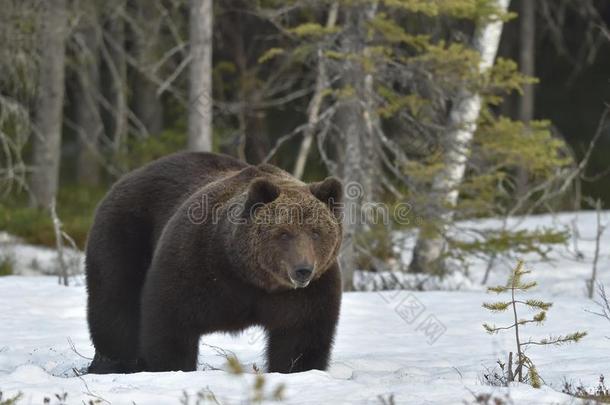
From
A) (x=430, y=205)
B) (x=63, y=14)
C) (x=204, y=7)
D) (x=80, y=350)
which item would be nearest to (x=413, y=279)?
(x=430, y=205)

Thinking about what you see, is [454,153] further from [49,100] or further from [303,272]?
[49,100]

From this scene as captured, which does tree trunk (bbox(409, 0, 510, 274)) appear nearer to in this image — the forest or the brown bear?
the forest

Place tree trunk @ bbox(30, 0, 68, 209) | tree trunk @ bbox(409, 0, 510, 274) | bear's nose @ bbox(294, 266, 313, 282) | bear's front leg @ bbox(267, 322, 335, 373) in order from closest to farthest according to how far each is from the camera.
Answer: bear's nose @ bbox(294, 266, 313, 282), bear's front leg @ bbox(267, 322, 335, 373), tree trunk @ bbox(409, 0, 510, 274), tree trunk @ bbox(30, 0, 68, 209)

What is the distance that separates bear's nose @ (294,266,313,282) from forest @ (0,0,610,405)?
1.74ft

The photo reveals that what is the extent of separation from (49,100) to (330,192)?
11.9 meters

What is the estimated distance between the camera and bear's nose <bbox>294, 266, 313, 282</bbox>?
543cm

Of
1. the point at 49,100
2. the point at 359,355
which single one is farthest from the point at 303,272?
the point at 49,100

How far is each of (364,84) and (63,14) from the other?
690 cm

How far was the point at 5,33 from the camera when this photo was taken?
1490 centimetres

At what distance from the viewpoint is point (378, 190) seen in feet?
38.2

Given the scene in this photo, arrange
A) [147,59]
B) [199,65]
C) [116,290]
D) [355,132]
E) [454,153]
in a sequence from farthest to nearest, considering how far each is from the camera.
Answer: [147,59] < [199,65] < [454,153] < [355,132] < [116,290]

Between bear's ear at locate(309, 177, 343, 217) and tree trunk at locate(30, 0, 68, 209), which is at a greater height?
bear's ear at locate(309, 177, 343, 217)

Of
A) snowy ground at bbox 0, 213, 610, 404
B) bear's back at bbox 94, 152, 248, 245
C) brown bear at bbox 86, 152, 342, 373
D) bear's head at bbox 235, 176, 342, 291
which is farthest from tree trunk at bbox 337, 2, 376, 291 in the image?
bear's head at bbox 235, 176, 342, 291

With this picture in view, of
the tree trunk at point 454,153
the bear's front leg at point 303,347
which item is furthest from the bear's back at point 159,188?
the tree trunk at point 454,153
